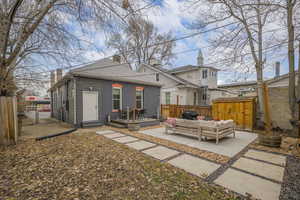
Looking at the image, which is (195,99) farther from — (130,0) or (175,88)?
(130,0)

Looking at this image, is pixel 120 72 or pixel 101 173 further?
pixel 120 72

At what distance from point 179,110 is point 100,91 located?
673 centimetres

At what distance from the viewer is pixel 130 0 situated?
11.6 ft

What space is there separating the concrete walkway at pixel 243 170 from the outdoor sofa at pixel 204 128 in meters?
1.09

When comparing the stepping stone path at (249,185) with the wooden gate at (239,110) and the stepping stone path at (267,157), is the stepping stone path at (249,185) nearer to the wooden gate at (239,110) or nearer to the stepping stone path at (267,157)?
the stepping stone path at (267,157)

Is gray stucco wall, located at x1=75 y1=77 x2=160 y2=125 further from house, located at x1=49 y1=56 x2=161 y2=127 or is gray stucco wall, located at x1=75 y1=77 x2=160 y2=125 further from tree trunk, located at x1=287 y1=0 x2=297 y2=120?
tree trunk, located at x1=287 y1=0 x2=297 y2=120

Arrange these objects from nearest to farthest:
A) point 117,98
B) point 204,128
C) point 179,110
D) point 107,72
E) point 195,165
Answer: point 195,165 < point 204,128 < point 107,72 < point 117,98 < point 179,110

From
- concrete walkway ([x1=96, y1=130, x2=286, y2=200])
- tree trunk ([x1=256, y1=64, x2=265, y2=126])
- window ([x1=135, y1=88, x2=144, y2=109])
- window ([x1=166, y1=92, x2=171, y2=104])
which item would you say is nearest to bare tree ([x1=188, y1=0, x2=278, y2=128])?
tree trunk ([x1=256, y1=64, x2=265, y2=126])

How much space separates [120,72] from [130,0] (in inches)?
261

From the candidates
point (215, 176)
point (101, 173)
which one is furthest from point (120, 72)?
point (215, 176)

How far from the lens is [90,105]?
816cm

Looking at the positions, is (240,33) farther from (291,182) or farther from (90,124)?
(90,124)

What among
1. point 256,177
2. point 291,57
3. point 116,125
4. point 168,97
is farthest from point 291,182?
point 168,97

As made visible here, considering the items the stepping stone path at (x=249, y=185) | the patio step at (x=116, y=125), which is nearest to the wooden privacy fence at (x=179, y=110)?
the patio step at (x=116, y=125)
